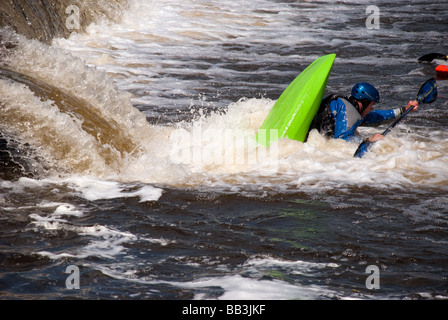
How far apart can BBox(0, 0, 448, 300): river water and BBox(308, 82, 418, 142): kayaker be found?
0.13 metres

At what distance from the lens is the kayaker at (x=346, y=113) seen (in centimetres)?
550

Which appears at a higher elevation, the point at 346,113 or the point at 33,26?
the point at 33,26

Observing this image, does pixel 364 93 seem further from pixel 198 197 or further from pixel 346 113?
pixel 198 197

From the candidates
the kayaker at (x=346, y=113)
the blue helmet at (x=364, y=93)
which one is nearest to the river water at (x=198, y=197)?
the kayaker at (x=346, y=113)

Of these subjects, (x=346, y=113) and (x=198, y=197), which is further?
(x=346, y=113)

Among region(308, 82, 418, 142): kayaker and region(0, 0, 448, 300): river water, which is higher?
region(308, 82, 418, 142): kayaker

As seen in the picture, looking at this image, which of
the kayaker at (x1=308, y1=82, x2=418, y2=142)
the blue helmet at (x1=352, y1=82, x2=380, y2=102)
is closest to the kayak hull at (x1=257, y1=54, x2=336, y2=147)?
the kayaker at (x1=308, y1=82, x2=418, y2=142)

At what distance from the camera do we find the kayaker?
18.0 feet

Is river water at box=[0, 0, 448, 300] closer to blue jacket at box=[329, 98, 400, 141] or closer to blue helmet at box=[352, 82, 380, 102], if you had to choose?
blue jacket at box=[329, 98, 400, 141]

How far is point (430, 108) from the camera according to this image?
770 centimetres

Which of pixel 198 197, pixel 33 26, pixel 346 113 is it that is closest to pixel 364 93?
pixel 346 113

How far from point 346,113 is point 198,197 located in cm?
177

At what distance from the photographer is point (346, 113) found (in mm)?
5484

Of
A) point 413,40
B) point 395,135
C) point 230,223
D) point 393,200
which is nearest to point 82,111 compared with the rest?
point 230,223
